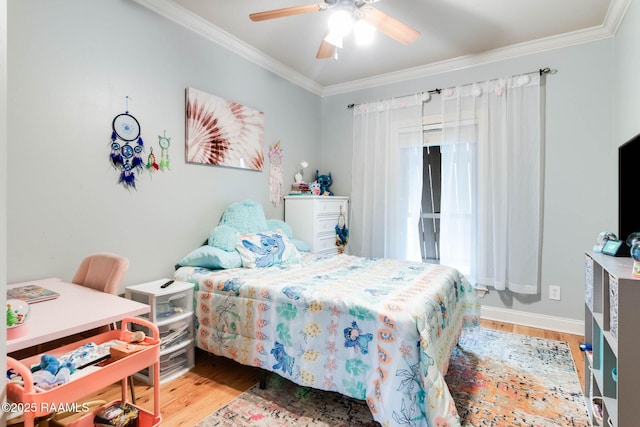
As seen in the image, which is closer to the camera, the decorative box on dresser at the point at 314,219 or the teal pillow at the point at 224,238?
the teal pillow at the point at 224,238

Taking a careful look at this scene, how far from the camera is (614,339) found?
1.36m

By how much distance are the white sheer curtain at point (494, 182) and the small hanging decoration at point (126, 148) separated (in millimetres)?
2862

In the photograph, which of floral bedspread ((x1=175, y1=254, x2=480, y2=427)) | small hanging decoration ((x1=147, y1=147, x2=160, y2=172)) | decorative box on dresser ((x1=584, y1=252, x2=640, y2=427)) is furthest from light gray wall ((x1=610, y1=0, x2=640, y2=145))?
small hanging decoration ((x1=147, y1=147, x2=160, y2=172))

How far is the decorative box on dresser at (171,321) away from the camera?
2072 mm

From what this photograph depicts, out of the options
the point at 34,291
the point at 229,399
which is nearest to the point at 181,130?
the point at 34,291

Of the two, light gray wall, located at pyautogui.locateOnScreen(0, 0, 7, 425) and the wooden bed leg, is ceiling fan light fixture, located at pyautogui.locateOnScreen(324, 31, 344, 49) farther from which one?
the wooden bed leg

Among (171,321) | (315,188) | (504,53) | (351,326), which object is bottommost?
(171,321)

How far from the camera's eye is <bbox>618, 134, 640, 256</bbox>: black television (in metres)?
1.84

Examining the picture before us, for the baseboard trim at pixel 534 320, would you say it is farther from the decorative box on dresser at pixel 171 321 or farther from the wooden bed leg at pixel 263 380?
the decorative box on dresser at pixel 171 321

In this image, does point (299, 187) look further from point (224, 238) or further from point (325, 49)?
point (325, 49)

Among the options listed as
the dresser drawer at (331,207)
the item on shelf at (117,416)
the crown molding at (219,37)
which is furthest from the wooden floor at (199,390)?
the crown molding at (219,37)

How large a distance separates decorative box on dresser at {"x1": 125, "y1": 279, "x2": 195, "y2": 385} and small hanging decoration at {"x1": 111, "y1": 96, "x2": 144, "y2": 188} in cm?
76

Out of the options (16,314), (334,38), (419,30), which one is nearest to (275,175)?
(334,38)

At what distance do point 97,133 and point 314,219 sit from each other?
2.06 m
